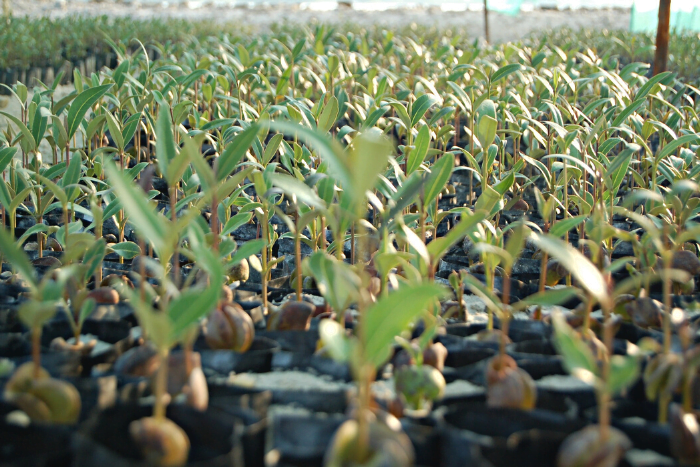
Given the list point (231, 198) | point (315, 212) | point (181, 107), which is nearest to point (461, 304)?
point (315, 212)

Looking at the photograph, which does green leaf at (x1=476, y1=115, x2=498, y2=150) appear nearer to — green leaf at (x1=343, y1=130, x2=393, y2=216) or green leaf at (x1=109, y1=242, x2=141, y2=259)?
green leaf at (x1=109, y1=242, x2=141, y2=259)

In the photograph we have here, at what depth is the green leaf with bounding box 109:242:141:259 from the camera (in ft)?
4.11

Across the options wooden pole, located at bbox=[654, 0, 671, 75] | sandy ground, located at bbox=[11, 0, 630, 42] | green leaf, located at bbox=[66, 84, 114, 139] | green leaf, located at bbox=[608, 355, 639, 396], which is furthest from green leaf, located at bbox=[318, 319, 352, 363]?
sandy ground, located at bbox=[11, 0, 630, 42]

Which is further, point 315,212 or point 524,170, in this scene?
point 524,170

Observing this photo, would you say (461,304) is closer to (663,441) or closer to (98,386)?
(663,441)

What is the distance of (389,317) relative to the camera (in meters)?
0.65

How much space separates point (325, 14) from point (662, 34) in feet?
47.3

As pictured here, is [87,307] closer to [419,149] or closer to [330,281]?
[330,281]

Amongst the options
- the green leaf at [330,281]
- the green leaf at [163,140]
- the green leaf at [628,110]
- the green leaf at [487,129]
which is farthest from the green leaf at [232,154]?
the green leaf at [628,110]

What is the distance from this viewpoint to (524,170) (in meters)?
2.42

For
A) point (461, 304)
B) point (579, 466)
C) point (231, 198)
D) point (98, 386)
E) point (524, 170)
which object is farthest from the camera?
point (524, 170)

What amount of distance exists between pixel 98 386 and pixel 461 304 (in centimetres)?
57

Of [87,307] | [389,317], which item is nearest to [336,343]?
[389,317]

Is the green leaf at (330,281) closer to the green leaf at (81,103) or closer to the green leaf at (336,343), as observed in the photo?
the green leaf at (336,343)
